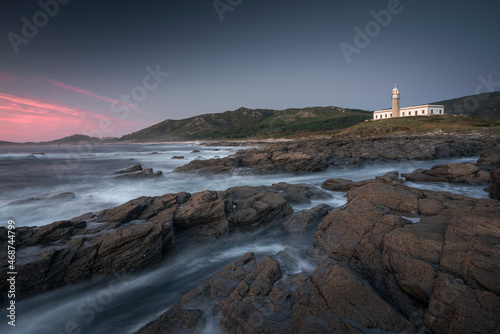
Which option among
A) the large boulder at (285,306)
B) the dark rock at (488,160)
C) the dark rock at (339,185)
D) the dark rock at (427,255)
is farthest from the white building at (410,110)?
the large boulder at (285,306)

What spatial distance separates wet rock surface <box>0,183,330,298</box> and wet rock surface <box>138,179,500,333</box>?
2863 millimetres

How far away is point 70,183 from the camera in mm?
20062

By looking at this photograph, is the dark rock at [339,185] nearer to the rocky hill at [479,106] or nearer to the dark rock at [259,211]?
the dark rock at [259,211]

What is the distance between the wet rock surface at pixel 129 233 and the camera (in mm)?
6125

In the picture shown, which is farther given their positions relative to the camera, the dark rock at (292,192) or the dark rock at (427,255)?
the dark rock at (292,192)

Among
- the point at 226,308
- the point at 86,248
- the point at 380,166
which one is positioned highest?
the point at 86,248

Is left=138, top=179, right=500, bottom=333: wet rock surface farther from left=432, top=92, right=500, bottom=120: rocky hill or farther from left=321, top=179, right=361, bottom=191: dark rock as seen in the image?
left=432, top=92, right=500, bottom=120: rocky hill

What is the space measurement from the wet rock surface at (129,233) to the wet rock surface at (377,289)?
113 inches

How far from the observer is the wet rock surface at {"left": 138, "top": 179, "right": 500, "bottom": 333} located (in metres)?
3.73

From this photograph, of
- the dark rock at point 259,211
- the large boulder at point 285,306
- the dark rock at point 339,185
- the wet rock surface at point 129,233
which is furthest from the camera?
the dark rock at point 339,185

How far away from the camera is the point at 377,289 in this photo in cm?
489

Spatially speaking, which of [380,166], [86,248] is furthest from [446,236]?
[380,166]

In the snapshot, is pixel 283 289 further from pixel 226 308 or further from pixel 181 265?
pixel 181 265

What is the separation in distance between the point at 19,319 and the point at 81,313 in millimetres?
1290
